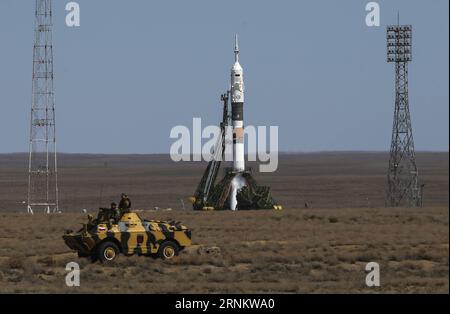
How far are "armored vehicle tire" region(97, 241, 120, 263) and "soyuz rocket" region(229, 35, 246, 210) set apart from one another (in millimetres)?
34781

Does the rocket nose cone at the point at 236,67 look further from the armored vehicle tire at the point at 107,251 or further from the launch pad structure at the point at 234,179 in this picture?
the armored vehicle tire at the point at 107,251

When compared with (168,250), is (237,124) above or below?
above

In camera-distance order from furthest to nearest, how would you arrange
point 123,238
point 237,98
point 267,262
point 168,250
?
1. point 237,98
2. point 168,250
3. point 267,262
4. point 123,238

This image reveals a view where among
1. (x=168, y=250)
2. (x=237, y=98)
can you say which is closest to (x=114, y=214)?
(x=168, y=250)

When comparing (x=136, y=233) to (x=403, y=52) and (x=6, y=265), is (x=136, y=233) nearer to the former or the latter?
(x=6, y=265)

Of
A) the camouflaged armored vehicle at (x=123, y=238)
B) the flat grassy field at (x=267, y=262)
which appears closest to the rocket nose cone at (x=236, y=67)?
the flat grassy field at (x=267, y=262)

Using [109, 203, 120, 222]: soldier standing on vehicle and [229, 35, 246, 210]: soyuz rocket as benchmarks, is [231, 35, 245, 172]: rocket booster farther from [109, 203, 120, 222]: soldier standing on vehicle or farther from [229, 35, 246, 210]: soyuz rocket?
Result: [109, 203, 120, 222]: soldier standing on vehicle

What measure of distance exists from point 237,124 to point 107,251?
3566 cm

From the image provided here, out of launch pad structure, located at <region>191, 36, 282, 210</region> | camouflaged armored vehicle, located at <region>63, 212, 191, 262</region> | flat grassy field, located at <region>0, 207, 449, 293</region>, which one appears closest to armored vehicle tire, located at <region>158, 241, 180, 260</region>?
camouflaged armored vehicle, located at <region>63, 212, 191, 262</region>

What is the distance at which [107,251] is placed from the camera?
132 feet

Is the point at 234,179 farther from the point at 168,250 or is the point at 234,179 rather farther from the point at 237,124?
the point at 168,250

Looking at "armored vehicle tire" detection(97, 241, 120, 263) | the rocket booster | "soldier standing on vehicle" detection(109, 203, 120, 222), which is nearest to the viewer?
"armored vehicle tire" detection(97, 241, 120, 263)

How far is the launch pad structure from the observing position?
74625 mm

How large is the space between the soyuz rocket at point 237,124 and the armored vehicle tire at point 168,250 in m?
33.7
